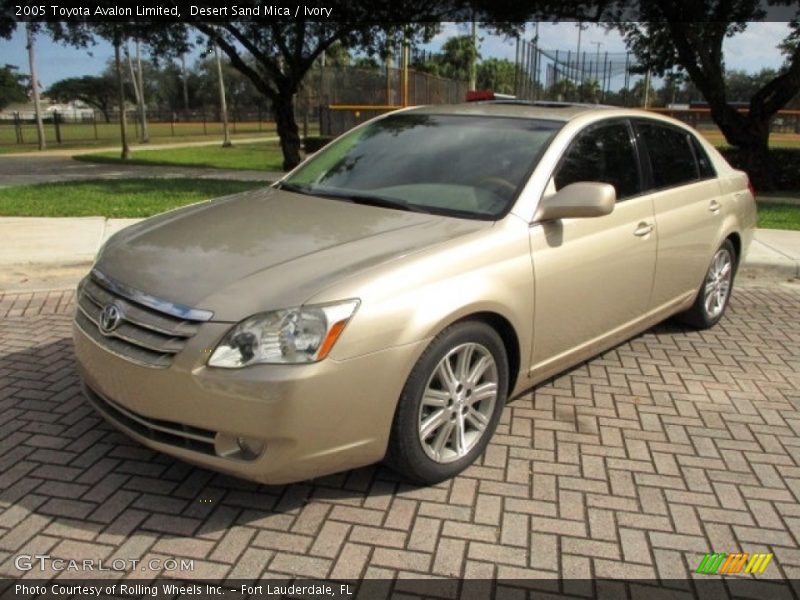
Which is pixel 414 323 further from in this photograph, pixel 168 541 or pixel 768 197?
pixel 768 197

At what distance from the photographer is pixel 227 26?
1694 centimetres

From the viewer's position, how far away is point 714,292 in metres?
5.39

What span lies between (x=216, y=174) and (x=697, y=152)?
1296cm

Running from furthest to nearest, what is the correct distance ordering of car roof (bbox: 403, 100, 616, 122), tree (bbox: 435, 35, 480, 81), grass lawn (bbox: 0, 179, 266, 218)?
tree (bbox: 435, 35, 480, 81)
grass lawn (bbox: 0, 179, 266, 218)
car roof (bbox: 403, 100, 616, 122)

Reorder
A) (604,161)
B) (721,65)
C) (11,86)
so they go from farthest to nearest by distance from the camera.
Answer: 1. (11,86)
2. (721,65)
3. (604,161)

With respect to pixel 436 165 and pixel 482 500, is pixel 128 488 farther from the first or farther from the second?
pixel 436 165

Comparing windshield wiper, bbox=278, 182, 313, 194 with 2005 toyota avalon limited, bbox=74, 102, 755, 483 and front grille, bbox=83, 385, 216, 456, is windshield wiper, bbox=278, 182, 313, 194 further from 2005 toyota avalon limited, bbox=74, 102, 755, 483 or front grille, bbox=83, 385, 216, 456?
front grille, bbox=83, 385, 216, 456

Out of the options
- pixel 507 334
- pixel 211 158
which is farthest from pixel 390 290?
pixel 211 158

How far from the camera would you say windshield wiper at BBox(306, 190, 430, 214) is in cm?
A: 360

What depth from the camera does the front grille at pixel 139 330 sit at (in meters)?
2.70

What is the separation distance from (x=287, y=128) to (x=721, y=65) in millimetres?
10067

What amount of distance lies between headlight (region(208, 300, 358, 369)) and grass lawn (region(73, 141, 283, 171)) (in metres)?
16.5

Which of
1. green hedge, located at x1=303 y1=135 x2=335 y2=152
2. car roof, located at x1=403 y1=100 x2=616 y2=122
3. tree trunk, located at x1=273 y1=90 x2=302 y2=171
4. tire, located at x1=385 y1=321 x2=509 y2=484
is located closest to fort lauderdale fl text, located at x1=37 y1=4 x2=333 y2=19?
tree trunk, located at x1=273 y1=90 x2=302 y2=171

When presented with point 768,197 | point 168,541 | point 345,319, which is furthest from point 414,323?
point 768,197
